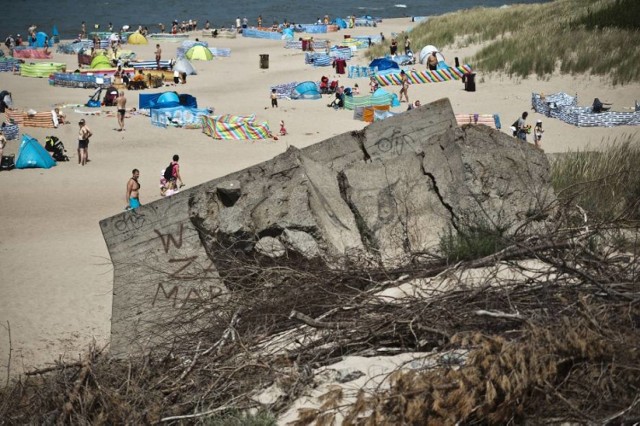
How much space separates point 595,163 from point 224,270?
18.9 feet

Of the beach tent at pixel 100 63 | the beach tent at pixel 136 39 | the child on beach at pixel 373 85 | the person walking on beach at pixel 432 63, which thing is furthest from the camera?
the beach tent at pixel 136 39

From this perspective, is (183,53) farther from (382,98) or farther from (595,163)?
(595,163)

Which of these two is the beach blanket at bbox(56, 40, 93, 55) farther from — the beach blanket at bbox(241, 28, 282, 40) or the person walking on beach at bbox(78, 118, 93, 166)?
the person walking on beach at bbox(78, 118, 93, 166)

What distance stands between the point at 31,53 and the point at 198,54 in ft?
30.1

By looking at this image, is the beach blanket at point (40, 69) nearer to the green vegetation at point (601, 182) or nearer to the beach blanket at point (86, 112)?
the beach blanket at point (86, 112)

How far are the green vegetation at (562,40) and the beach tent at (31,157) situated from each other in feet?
54.3

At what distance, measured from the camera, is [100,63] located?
3688 cm

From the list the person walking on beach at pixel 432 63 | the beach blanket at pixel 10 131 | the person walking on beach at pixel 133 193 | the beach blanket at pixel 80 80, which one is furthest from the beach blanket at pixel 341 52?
the person walking on beach at pixel 133 193

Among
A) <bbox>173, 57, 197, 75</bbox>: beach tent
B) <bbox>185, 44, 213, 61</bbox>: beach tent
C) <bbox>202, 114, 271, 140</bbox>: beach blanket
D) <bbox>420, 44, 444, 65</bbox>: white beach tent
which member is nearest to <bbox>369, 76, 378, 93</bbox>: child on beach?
<bbox>420, 44, 444, 65</bbox>: white beach tent

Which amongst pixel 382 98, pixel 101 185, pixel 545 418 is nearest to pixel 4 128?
pixel 101 185

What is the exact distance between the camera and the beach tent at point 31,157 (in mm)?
21375

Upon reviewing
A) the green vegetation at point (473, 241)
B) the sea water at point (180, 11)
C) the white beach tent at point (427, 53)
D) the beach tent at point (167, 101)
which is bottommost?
the sea water at point (180, 11)

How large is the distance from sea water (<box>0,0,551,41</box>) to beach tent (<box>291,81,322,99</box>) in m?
38.4

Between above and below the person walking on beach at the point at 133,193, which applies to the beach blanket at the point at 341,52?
below
